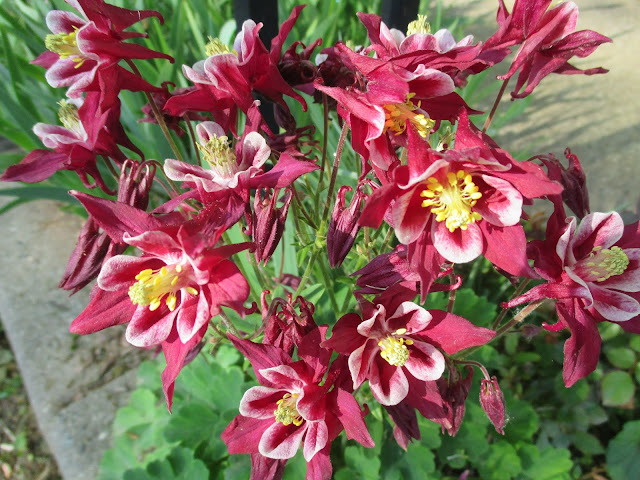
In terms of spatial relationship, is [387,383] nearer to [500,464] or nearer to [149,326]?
[149,326]

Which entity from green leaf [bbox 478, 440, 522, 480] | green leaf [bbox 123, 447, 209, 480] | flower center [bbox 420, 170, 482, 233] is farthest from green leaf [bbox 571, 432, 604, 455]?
flower center [bbox 420, 170, 482, 233]

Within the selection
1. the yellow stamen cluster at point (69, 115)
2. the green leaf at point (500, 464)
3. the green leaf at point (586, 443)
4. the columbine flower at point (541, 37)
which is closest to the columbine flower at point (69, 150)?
the yellow stamen cluster at point (69, 115)

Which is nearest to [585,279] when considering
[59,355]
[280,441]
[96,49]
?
[280,441]

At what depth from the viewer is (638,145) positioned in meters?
3.50

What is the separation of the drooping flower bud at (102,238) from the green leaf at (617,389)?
1.86 m

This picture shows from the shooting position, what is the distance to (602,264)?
0.87m

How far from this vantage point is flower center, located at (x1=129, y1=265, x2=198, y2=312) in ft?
2.61

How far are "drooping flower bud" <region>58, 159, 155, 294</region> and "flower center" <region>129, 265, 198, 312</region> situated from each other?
192 millimetres

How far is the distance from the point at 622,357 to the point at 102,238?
200 cm

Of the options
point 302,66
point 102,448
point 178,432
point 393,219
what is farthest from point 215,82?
point 102,448

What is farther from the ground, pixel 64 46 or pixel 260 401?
pixel 64 46

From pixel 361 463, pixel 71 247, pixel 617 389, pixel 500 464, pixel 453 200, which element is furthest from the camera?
pixel 71 247

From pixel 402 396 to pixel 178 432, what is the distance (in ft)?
2.97

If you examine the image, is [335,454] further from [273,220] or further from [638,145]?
[638,145]
